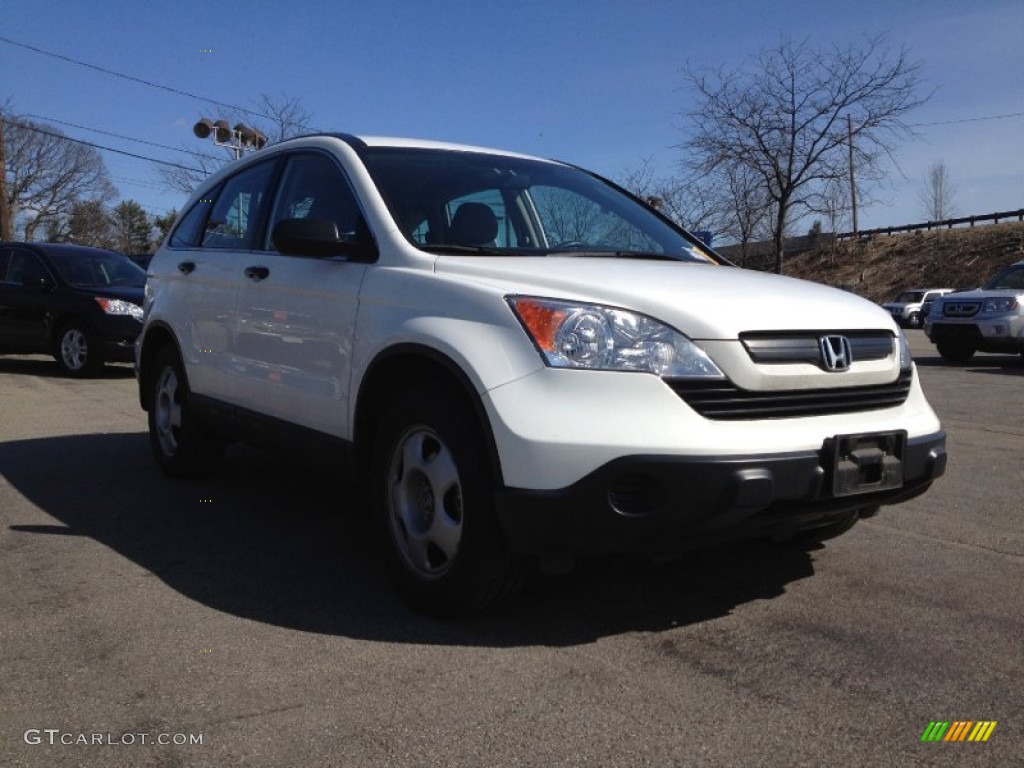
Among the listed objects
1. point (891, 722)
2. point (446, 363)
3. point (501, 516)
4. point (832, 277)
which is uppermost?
point (832, 277)

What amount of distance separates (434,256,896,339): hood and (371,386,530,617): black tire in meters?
0.49

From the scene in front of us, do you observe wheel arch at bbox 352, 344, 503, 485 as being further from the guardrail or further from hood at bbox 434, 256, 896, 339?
the guardrail

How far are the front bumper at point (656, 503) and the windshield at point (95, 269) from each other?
10.9 meters

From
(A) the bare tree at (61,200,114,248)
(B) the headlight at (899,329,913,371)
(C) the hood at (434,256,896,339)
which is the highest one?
(A) the bare tree at (61,200,114,248)

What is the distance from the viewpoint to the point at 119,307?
38.7ft

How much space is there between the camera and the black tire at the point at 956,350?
50.0 feet

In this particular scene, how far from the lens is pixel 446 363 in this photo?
3199 millimetres

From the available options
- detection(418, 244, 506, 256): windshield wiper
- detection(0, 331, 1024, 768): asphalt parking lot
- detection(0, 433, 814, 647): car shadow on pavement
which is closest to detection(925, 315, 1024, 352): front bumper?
detection(0, 331, 1024, 768): asphalt parking lot

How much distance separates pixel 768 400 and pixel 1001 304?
13.3 metres

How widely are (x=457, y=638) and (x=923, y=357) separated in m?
16.0

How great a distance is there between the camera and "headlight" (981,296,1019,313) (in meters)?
14.4

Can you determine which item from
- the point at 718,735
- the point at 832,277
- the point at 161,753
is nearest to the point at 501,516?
the point at 718,735

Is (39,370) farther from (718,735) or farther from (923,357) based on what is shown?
(923,357)

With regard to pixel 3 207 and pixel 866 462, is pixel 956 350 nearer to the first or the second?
pixel 866 462
